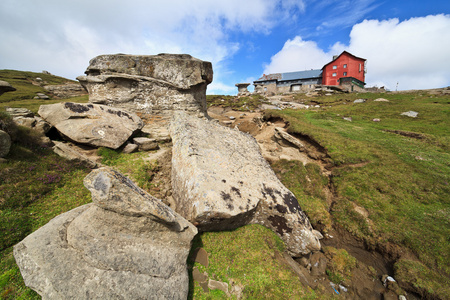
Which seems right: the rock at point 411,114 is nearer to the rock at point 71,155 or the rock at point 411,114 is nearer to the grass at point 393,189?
the grass at point 393,189

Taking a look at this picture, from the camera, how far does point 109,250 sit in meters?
3.94

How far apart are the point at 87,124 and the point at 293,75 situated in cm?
8357

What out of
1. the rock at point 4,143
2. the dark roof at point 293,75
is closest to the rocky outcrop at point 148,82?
the rock at point 4,143

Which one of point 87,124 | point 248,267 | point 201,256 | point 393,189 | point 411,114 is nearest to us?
point 248,267

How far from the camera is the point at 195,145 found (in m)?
8.39

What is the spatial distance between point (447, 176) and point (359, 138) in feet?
22.9

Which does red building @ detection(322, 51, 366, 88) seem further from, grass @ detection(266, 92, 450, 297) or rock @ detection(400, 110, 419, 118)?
grass @ detection(266, 92, 450, 297)

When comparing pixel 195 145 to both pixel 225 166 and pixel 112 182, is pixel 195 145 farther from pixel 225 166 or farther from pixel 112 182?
pixel 112 182

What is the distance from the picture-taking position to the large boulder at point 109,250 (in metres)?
3.34

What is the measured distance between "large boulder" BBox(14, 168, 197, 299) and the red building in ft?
263

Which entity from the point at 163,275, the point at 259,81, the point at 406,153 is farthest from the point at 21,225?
the point at 259,81

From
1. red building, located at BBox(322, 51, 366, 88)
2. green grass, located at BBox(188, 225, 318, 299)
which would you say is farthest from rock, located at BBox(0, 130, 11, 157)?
red building, located at BBox(322, 51, 366, 88)

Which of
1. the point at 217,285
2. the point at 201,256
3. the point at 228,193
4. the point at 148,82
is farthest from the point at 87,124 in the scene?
the point at 217,285

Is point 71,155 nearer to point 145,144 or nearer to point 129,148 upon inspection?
point 129,148
